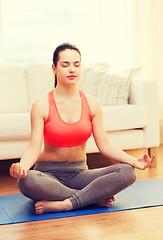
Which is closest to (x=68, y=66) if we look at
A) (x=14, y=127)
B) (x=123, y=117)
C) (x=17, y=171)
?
(x=17, y=171)

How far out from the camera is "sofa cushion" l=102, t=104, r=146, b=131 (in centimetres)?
296

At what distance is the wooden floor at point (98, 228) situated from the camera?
1.67 m

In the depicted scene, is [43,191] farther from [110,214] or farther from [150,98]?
[150,98]

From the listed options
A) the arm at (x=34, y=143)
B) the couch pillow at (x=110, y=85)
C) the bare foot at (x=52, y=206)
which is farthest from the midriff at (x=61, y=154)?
the couch pillow at (x=110, y=85)

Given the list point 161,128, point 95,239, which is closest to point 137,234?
point 95,239

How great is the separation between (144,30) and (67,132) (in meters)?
2.50

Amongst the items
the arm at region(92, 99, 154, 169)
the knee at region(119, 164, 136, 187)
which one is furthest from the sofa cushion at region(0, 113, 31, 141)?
the knee at region(119, 164, 136, 187)

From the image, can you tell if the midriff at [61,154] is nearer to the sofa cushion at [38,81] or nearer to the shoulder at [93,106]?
the shoulder at [93,106]

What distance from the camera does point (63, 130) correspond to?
205 cm

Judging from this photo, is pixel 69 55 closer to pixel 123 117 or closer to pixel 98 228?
pixel 98 228

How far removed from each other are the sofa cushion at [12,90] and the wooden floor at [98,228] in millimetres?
1648

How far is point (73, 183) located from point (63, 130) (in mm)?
271

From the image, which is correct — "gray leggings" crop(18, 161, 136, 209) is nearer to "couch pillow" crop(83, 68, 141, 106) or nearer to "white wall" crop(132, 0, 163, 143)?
"couch pillow" crop(83, 68, 141, 106)

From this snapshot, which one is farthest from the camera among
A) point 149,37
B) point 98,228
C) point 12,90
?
point 149,37
